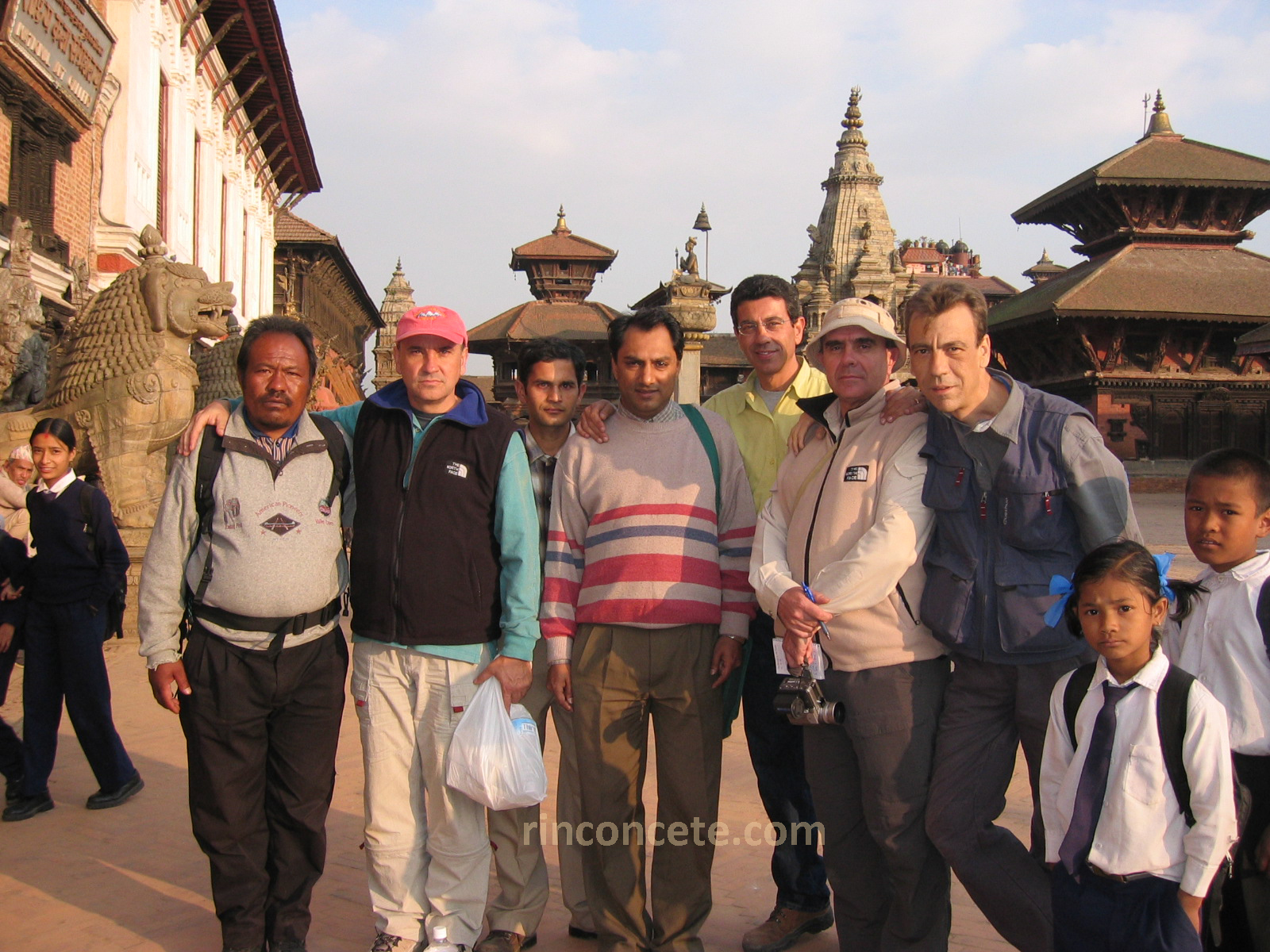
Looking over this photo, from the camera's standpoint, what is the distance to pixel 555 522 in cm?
375

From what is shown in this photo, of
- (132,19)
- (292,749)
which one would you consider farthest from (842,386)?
(132,19)

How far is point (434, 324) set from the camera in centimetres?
357

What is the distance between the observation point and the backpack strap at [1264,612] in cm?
276

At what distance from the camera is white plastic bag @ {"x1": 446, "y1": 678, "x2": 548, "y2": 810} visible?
132 inches

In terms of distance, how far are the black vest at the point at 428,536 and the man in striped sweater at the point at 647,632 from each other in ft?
0.94

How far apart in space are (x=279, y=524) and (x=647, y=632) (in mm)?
1329

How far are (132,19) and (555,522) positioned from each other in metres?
15.0

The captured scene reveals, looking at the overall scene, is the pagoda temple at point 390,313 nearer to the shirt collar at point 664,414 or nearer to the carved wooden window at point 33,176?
the carved wooden window at point 33,176

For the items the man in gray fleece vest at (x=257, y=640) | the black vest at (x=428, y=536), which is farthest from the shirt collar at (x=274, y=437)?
the black vest at (x=428, y=536)

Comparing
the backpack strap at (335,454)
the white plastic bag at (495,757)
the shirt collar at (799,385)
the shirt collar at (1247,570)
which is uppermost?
the shirt collar at (799,385)

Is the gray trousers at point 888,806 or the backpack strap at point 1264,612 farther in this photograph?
the gray trousers at point 888,806

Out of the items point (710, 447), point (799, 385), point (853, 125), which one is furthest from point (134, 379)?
point (853, 125)

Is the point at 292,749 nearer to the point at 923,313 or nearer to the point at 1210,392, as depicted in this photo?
the point at 923,313

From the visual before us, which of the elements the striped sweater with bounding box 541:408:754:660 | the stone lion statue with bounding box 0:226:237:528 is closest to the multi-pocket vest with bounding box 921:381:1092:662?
the striped sweater with bounding box 541:408:754:660
